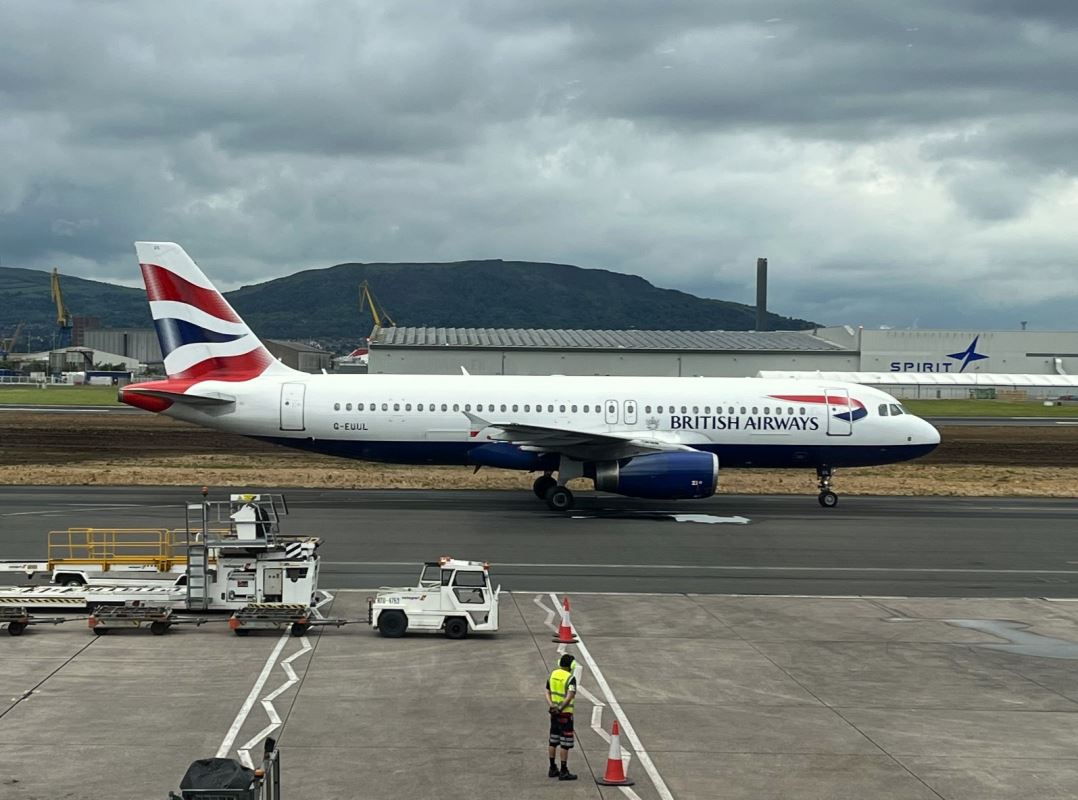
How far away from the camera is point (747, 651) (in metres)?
18.4

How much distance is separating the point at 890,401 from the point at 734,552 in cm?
1346

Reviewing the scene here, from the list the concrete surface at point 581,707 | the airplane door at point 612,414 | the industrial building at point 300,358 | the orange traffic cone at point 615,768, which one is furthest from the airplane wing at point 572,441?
the industrial building at point 300,358

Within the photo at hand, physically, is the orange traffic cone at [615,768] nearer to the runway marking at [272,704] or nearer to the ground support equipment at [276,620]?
the runway marking at [272,704]

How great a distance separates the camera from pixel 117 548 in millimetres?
27172

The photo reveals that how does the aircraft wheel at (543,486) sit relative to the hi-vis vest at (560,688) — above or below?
above

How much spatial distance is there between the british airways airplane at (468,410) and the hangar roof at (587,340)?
56086mm

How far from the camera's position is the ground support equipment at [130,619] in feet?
61.6

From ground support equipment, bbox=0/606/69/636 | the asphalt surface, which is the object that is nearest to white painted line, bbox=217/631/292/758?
ground support equipment, bbox=0/606/69/636

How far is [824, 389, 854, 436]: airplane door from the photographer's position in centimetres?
3753

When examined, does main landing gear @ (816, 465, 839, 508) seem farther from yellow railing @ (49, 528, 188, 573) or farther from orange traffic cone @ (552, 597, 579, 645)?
orange traffic cone @ (552, 597, 579, 645)

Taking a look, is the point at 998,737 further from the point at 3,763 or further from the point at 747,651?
the point at 3,763

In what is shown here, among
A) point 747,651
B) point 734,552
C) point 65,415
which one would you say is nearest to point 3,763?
point 747,651

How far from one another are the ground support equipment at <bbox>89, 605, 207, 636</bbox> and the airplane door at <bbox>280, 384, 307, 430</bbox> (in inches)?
686

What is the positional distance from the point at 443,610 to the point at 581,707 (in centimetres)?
467
